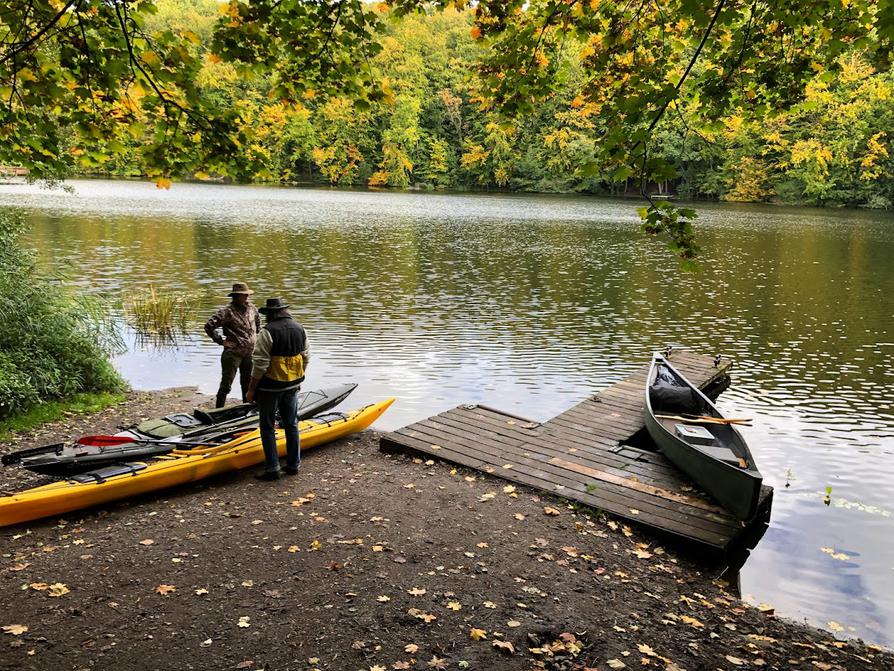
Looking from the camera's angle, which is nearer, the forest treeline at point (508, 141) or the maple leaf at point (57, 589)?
the maple leaf at point (57, 589)

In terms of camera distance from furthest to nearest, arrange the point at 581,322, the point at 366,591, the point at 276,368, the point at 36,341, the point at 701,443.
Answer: the point at 581,322 < the point at 36,341 < the point at 701,443 < the point at 276,368 < the point at 366,591

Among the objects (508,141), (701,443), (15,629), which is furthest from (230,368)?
(508,141)

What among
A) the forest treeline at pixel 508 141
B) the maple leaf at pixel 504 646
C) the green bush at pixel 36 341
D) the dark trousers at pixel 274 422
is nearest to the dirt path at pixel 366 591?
the maple leaf at pixel 504 646

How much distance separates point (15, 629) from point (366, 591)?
7.70 feet

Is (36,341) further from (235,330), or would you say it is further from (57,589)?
(57,589)

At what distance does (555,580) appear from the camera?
17.8 feet

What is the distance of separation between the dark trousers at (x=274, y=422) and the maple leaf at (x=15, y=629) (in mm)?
2913

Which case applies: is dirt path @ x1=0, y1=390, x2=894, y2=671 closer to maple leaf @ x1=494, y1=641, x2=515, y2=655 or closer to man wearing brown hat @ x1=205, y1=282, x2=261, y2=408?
maple leaf @ x1=494, y1=641, x2=515, y2=655

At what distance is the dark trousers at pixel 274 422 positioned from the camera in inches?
268

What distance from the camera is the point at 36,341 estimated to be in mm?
9547

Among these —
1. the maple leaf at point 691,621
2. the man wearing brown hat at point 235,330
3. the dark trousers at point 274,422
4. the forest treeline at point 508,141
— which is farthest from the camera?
the forest treeline at point 508,141

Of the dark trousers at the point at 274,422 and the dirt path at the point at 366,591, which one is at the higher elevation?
the dark trousers at the point at 274,422

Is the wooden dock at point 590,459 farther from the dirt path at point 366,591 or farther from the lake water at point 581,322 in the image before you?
the lake water at point 581,322

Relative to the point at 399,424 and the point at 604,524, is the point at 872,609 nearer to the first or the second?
the point at 604,524
